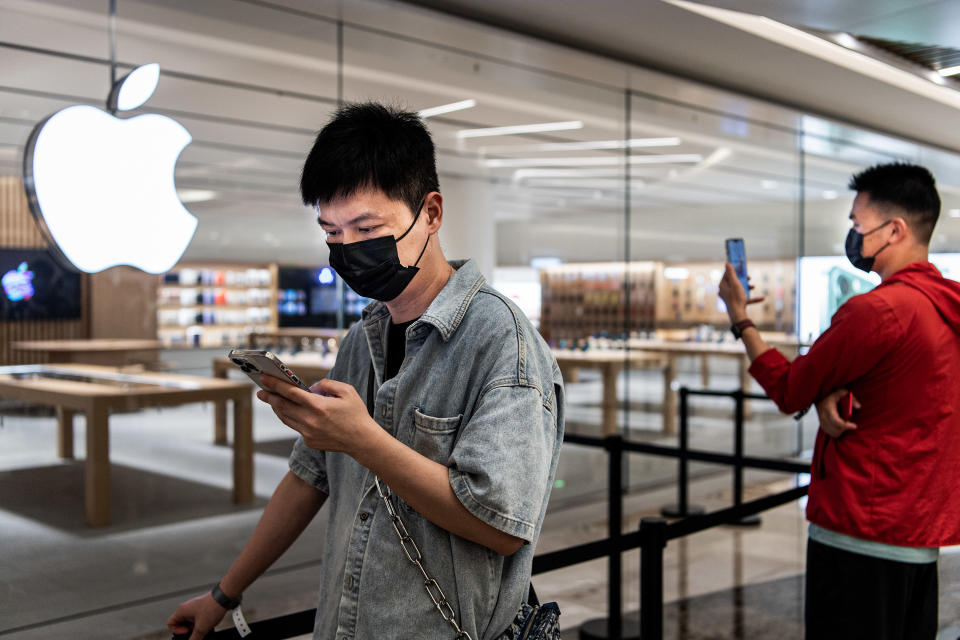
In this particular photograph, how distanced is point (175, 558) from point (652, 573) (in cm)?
248

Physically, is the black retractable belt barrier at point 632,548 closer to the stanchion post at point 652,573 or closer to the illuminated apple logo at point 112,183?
the stanchion post at point 652,573

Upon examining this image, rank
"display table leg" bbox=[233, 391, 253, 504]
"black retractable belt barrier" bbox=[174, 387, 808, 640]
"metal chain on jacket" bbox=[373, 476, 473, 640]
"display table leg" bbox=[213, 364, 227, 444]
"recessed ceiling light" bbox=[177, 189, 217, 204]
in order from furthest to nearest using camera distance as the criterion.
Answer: "display table leg" bbox=[233, 391, 253, 504]
"display table leg" bbox=[213, 364, 227, 444]
"recessed ceiling light" bbox=[177, 189, 217, 204]
"black retractable belt barrier" bbox=[174, 387, 808, 640]
"metal chain on jacket" bbox=[373, 476, 473, 640]

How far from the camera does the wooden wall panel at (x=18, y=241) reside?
3426 millimetres

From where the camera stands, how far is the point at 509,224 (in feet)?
18.6

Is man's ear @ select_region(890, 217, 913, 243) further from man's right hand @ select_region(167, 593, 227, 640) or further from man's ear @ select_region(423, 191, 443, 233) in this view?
man's right hand @ select_region(167, 593, 227, 640)

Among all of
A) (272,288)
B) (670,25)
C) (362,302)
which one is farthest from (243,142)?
(670,25)

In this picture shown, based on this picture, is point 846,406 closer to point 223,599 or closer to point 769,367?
point 769,367

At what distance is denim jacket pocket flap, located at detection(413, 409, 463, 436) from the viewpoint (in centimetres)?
121

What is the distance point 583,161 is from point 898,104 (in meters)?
3.02

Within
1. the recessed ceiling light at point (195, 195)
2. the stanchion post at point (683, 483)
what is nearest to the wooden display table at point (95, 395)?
Result: the recessed ceiling light at point (195, 195)

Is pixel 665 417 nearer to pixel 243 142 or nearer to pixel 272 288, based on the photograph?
pixel 272 288

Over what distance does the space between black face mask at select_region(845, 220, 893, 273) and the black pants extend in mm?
809

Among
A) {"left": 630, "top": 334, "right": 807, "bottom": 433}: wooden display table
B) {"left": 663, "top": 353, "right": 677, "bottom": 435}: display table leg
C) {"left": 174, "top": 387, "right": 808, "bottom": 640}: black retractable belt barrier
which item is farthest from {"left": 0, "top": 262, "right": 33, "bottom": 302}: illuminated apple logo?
{"left": 663, "top": 353, "right": 677, "bottom": 435}: display table leg

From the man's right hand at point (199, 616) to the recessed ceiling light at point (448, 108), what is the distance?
4.13 metres
